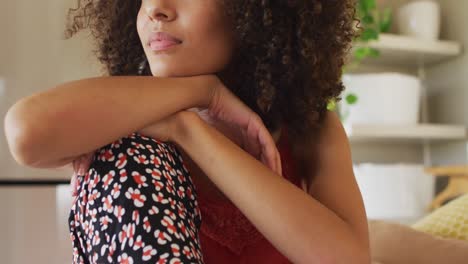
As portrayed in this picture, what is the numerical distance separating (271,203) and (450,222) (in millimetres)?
623

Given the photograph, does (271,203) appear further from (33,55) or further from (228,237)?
(33,55)

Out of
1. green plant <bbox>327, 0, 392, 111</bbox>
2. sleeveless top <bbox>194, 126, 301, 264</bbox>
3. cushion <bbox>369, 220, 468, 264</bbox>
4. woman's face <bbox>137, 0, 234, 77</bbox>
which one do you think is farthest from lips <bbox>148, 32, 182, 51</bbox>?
green plant <bbox>327, 0, 392, 111</bbox>

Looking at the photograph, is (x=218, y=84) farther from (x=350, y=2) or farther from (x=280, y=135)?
(x=350, y=2)

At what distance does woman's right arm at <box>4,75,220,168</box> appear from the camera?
0.63 meters

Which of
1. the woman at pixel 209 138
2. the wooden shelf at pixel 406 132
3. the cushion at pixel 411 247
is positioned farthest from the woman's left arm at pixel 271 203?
the wooden shelf at pixel 406 132

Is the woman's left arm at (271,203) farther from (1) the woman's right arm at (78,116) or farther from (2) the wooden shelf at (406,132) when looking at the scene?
(2) the wooden shelf at (406,132)

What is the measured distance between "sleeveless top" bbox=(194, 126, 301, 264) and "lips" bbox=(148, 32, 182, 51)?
0.72ft

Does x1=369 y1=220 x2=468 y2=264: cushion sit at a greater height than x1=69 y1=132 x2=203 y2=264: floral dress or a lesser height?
lesser

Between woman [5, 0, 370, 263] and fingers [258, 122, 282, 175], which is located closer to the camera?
woman [5, 0, 370, 263]

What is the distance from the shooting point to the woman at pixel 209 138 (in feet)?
1.99

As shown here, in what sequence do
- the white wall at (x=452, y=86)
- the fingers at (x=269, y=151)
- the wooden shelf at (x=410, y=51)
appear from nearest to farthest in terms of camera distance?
the fingers at (x=269, y=151), the wooden shelf at (x=410, y=51), the white wall at (x=452, y=86)

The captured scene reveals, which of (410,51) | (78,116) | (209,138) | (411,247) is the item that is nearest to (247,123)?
(209,138)

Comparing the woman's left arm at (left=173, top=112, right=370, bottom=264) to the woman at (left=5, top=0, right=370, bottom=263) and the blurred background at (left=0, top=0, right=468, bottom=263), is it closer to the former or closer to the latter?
the woman at (left=5, top=0, right=370, bottom=263)

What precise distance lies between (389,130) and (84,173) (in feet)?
5.18
